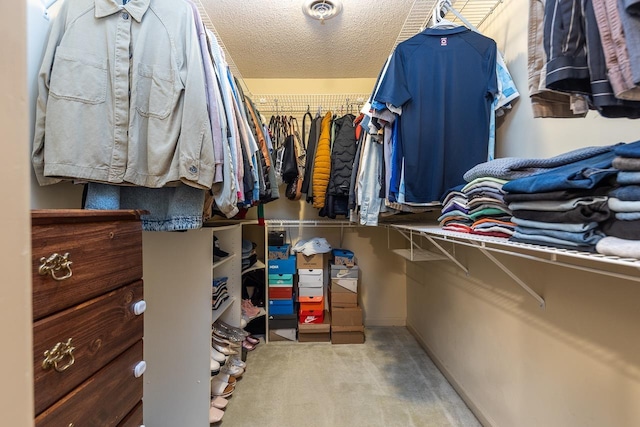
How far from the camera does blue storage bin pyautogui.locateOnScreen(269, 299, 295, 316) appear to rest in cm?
220

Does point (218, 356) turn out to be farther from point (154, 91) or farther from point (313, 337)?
point (154, 91)

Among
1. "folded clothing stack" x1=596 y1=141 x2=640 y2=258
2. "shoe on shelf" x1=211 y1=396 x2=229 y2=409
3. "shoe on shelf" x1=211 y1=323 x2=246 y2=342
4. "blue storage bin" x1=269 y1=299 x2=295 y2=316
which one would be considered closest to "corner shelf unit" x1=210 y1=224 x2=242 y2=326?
→ "shoe on shelf" x1=211 y1=323 x2=246 y2=342

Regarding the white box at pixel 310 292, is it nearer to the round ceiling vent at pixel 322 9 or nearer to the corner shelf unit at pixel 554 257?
the corner shelf unit at pixel 554 257

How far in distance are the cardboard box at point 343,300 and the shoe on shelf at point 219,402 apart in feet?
3.29

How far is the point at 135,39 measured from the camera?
782 millimetres

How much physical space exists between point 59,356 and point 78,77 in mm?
680

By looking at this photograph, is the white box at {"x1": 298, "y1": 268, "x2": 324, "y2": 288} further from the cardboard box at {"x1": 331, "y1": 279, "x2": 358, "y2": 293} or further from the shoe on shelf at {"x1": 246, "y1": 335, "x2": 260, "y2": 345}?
the shoe on shelf at {"x1": 246, "y1": 335, "x2": 260, "y2": 345}

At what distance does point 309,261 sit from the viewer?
224 cm

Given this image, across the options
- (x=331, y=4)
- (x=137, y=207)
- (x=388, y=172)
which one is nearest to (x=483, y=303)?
(x=388, y=172)

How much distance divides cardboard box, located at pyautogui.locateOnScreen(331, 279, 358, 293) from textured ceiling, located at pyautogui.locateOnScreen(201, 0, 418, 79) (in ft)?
5.83

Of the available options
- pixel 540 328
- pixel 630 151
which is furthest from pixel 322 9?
pixel 540 328

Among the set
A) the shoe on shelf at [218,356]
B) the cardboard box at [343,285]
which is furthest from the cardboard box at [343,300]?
the shoe on shelf at [218,356]

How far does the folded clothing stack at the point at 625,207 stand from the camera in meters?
0.47

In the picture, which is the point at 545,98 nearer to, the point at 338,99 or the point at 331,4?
the point at 331,4
